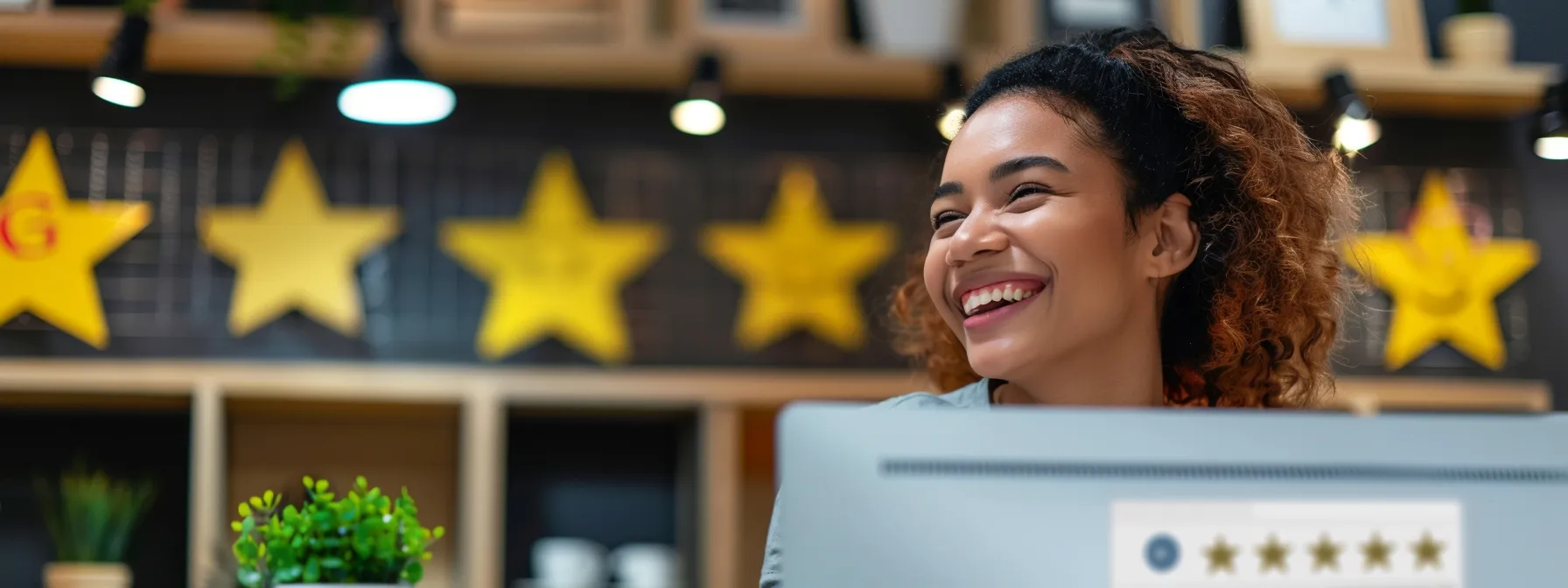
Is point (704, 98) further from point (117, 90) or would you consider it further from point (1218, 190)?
point (1218, 190)

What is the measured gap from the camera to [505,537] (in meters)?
2.97

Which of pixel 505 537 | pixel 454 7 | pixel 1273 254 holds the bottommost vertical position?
pixel 505 537

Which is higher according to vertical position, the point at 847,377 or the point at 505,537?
the point at 847,377

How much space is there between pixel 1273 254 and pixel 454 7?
6.51ft

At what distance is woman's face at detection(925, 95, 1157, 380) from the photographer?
3.58 ft

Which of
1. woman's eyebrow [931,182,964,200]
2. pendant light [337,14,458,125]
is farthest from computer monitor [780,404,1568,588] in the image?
pendant light [337,14,458,125]

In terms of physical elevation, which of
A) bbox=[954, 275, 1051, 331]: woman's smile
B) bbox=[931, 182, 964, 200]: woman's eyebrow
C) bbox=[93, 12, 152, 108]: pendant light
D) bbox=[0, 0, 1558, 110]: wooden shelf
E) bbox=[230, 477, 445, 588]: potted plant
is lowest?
bbox=[230, 477, 445, 588]: potted plant

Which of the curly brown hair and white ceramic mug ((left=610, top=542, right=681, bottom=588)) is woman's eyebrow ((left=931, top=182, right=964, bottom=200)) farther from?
white ceramic mug ((left=610, top=542, right=681, bottom=588))

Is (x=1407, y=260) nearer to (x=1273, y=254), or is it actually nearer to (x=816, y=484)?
(x=1273, y=254)

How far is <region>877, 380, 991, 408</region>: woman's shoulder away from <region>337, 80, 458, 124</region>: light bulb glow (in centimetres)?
141

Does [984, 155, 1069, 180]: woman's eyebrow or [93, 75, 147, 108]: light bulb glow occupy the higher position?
[93, 75, 147, 108]: light bulb glow

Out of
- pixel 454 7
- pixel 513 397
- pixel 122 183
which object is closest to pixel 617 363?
pixel 513 397

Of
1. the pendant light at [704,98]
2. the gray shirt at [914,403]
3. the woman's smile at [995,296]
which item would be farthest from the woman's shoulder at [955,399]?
→ the pendant light at [704,98]

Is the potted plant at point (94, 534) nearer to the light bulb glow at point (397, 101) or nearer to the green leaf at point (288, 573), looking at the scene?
the light bulb glow at point (397, 101)
